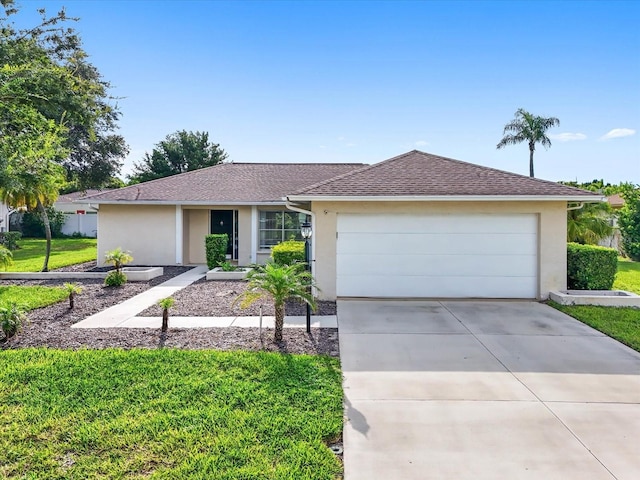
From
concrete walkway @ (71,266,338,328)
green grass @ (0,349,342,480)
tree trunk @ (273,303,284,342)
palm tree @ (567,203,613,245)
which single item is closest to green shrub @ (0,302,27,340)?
concrete walkway @ (71,266,338,328)

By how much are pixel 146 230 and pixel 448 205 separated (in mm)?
12097

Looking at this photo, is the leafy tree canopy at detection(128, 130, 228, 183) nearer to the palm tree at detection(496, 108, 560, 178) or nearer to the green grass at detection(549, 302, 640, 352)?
the palm tree at detection(496, 108, 560, 178)

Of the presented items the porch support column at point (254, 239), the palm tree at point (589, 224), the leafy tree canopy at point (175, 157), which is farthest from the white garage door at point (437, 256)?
the leafy tree canopy at point (175, 157)

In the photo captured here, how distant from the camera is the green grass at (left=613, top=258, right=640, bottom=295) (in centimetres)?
1122

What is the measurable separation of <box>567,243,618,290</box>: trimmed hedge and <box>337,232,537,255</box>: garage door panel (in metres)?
1.63

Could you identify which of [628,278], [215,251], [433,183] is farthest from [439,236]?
[628,278]

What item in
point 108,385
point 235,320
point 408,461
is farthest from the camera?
point 235,320

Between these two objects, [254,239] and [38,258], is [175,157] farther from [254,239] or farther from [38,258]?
[254,239]

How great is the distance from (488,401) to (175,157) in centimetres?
4233

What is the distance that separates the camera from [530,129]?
112ft

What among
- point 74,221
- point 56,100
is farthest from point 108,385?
point 74,221

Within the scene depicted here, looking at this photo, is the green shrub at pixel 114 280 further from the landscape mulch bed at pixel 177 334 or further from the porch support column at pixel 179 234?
the porch support column at pixel 179 234

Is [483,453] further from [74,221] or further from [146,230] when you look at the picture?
[74,221]

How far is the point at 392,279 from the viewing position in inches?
375
